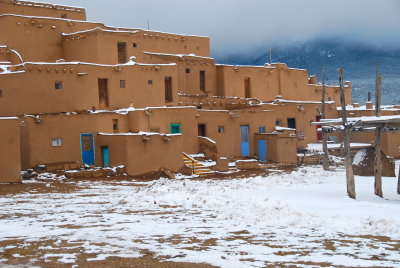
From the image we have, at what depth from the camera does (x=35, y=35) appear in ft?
118

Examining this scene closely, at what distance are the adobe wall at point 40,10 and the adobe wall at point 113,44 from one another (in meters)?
2.77

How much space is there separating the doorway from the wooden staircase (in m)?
6.06

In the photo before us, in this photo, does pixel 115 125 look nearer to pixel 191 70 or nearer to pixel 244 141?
pixel 244 141

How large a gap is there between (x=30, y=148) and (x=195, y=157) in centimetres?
1062

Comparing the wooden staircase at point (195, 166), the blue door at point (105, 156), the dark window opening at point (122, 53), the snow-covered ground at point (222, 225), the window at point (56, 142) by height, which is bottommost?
the snow-covered ground at point (222, 225)

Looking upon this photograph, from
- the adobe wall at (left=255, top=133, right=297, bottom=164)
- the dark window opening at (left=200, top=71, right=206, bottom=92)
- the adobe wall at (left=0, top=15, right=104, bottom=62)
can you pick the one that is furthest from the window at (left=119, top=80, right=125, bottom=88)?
the adobe wall at (left=255, top=133, right=297, bottom=164)

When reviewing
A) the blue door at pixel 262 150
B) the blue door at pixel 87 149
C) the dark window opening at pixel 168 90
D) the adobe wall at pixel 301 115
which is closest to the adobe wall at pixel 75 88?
the dark window opening at pixel 168 90

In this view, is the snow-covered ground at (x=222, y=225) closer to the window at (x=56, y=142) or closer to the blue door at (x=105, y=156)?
the window at (x=56, y=142)

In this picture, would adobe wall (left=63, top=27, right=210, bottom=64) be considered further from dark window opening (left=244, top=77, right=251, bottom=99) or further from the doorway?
dark window opening (left=244, top=77, right=251, bottom=99)

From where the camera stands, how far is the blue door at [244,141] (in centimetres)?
3797

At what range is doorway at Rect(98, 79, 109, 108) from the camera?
32.9 meters

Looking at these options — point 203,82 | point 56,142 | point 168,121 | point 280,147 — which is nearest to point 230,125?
point 280,147

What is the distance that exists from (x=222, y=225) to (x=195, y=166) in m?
18.3

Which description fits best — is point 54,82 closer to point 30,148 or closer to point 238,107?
point 30,148
